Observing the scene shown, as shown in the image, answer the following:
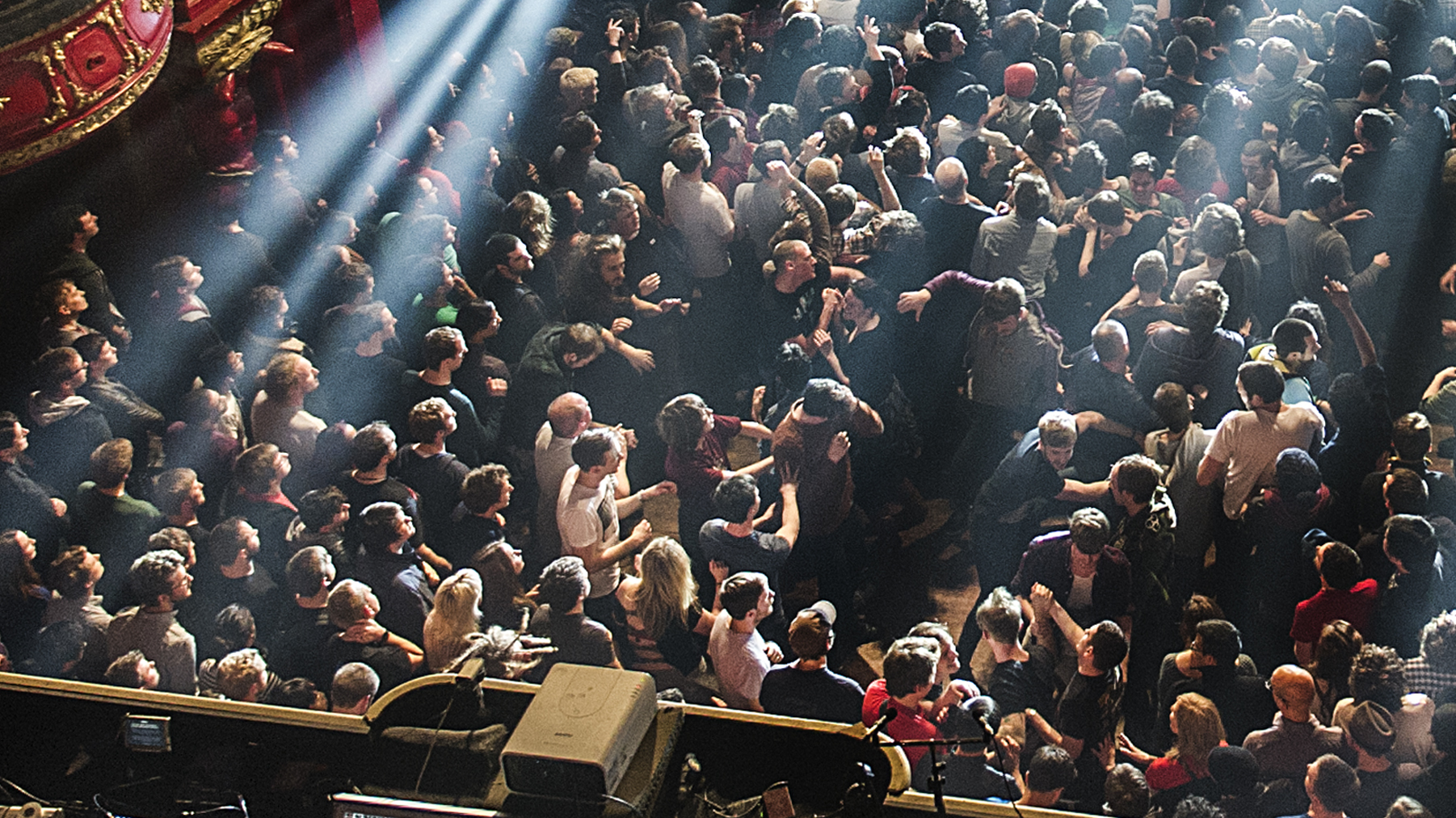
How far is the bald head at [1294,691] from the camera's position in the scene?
5332 millimetres

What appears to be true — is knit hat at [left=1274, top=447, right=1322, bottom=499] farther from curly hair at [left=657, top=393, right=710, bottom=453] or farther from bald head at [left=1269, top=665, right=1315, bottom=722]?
curly hair at [left=657, top=393, right=710, bottom=453]

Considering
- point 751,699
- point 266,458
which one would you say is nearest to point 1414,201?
point 751,699

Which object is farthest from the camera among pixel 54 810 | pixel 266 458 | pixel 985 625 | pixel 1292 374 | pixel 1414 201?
pixel 1414 201

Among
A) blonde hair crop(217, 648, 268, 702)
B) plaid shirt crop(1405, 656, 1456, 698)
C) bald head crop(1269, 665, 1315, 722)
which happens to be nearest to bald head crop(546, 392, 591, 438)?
blonde hair crop(217, 648, 268, 702)

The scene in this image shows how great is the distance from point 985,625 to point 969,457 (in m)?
1.76

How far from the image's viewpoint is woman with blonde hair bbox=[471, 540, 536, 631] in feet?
20.6

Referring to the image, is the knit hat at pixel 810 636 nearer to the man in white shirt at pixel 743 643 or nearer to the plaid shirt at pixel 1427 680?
the man in white shirt at pixel 743 643

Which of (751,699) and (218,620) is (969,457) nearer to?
(751,699)

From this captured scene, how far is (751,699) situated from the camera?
19.4ft

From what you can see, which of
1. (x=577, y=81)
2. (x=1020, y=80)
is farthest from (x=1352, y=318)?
(x=577, y=81)

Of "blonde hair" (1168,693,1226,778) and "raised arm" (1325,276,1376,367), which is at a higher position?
"raised arm" (1325,276,1376,367)

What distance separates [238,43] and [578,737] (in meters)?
7.02

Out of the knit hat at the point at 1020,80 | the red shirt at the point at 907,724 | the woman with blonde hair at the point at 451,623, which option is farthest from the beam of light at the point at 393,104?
the red shirt at the point at 907,724

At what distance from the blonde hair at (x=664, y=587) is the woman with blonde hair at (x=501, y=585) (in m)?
0.52
